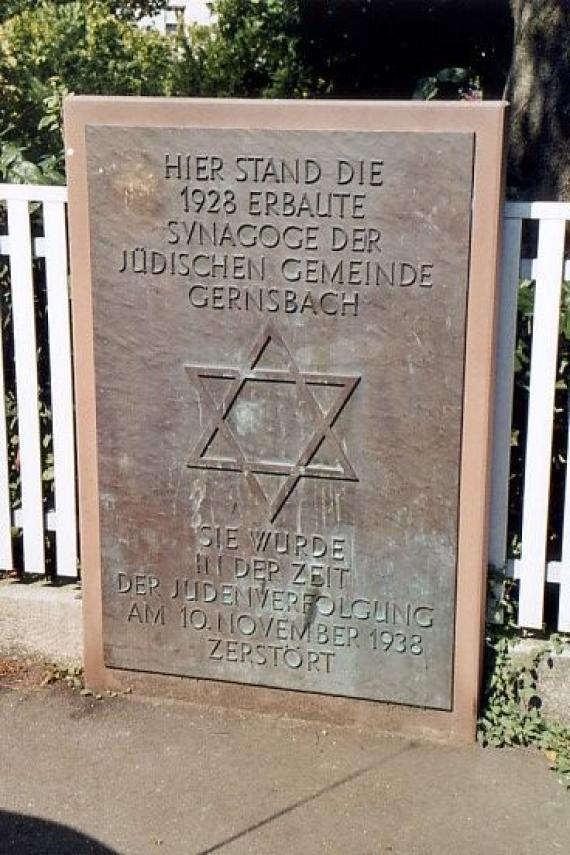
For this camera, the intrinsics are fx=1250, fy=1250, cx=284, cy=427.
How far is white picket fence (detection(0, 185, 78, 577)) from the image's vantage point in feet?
13.6

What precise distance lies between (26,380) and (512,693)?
1921mm

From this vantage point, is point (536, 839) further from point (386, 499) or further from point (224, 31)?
point (224, 31)

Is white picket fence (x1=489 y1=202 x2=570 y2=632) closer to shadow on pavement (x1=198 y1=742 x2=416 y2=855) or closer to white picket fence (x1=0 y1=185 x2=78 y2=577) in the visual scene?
shadow on pavement (x1=198 y1=742 x2=416 y2=855)

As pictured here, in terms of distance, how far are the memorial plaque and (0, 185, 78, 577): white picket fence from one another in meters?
0.25

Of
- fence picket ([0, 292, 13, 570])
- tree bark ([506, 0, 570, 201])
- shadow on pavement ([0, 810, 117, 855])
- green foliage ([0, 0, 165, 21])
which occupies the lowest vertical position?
shadow on pavement ([0, 810, 117, 855])

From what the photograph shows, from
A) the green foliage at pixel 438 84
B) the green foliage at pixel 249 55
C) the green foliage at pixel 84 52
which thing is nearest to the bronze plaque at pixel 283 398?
the green foliage at pixel 438 84

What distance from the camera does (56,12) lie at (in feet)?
39.4

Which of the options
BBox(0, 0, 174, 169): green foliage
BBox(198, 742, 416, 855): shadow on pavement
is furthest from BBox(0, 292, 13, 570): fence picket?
BBox(0, 0, 174, 169): green foliage

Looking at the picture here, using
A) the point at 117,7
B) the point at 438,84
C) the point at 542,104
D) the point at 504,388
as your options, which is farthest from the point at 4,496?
the point at 117,7

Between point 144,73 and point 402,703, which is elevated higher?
point 144,73

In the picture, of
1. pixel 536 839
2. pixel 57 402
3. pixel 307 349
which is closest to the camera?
→ pixel 536 839

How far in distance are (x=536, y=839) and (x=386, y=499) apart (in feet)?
3.48

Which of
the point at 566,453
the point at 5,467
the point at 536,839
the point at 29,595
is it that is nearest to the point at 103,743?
the point at 29,595

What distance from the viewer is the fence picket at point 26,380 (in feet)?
13.7
